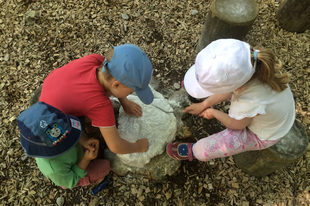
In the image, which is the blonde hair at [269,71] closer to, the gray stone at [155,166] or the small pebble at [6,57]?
the gray stone at [155,166]

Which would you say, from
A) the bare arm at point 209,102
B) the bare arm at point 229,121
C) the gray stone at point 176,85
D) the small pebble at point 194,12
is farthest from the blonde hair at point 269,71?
the small pebble at point 194,12

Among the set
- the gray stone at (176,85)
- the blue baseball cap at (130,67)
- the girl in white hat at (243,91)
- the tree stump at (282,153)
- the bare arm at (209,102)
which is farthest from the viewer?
the gray stone at (176,85)

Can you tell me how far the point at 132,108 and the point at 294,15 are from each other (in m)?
2.55

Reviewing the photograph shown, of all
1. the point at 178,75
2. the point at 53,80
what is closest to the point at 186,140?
the point at 178,75

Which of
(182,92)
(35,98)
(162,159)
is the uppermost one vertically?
(35,98)

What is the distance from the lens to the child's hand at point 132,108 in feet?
6.97

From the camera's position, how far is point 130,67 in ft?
4.61

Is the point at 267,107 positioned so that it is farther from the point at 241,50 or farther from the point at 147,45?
the point at 147,45

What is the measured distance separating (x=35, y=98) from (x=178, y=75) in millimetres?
1631

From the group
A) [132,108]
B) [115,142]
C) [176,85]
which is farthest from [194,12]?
[115,142]

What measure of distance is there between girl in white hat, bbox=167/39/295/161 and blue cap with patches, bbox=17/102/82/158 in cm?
95

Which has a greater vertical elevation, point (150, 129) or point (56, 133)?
point (56, 133)

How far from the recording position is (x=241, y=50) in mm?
1291

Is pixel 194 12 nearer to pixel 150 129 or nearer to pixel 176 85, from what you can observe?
pixel 176 85
